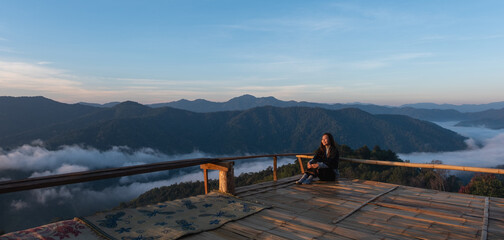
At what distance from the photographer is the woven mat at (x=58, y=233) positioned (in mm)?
2750

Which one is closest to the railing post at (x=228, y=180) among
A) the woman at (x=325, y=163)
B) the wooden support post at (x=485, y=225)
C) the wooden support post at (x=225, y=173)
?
the wooden support post at (x=225, y=173)

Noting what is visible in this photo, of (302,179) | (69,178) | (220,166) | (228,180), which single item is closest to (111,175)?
(69,178)

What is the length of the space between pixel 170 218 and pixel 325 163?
3512 millimetres

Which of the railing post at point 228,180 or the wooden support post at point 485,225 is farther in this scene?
the railing post at point 228,180

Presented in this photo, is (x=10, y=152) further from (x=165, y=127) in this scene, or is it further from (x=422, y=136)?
(x=422, y=136)

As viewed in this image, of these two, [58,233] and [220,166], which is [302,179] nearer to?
[220,166]

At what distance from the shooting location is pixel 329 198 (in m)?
4.71

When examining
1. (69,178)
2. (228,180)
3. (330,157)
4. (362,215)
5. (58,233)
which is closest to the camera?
(58,233)

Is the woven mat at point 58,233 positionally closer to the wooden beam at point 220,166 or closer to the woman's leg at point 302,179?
the wooden beam at point 220,166

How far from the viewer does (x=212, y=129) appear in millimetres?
127938

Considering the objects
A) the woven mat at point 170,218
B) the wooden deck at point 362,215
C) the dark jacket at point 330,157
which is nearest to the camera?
the woven mat at point 170,218

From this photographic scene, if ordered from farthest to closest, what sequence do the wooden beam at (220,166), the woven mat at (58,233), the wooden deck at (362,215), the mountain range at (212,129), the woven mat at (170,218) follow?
1. the mountain range at (212,129)
2. the wooden beam at (220,166)
3. the wooden deck at (362,215)
4. the woven mat at (170,218)
5. the woven mat at (58,233)

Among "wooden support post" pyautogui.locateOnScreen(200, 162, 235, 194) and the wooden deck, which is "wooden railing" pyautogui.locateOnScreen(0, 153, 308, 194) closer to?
"wooden support post" pyautogui.locateOnScreen(200, 162, 235, 194)

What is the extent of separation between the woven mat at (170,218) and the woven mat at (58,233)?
9cm
